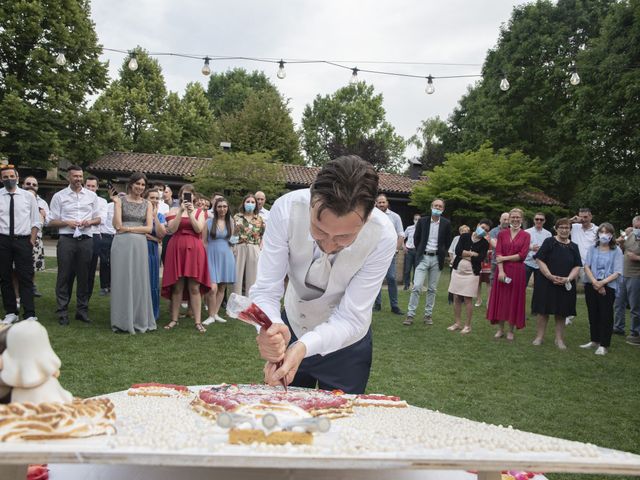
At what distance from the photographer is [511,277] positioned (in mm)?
8883

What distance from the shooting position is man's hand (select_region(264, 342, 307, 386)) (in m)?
2.37

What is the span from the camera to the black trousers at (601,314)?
8.34 m

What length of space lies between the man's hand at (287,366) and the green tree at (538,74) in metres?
28.9

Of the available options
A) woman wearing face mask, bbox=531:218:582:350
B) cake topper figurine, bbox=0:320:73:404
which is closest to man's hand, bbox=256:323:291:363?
cake topper figurine, bbox=0:320:73:404

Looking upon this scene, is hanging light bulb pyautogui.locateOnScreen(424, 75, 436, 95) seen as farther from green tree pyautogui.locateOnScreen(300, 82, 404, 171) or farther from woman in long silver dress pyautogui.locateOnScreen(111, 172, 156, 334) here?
green tree pyautogui.locateOnScreen(300, 82, 404, 171)

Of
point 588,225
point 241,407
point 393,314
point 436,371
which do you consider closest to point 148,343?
point 436,371

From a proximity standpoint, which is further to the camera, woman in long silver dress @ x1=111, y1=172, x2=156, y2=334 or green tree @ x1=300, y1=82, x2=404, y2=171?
green tree @ x1=300, y1=82, x2=404, y2=171

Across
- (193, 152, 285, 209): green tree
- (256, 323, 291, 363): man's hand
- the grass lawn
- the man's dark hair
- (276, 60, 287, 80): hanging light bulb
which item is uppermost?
(276, 60, 287, 80): hanging light bulb

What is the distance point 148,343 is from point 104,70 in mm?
25526

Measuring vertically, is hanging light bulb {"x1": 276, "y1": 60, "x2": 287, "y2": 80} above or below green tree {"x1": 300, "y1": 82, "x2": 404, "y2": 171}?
below

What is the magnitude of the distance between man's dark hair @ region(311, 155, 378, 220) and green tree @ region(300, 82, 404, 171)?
164 feet

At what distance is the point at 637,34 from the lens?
876 inches

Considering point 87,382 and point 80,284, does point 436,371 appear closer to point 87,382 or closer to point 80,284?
point 87,382

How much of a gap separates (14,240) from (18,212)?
0.37 m
